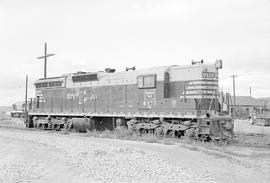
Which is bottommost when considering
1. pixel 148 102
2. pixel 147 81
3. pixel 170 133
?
pixel 170 133

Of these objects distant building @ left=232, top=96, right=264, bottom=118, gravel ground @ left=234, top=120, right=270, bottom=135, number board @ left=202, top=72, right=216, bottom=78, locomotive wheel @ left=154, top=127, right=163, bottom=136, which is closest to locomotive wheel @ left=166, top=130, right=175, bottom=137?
locomotive wheel @ left=154, top=127, right=163, bottom=136

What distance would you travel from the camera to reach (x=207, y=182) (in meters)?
6.87

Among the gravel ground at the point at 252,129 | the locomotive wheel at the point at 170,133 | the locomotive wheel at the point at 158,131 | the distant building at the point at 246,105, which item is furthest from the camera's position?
the distant building at the point at 246,105

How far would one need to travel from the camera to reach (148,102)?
17188 mm

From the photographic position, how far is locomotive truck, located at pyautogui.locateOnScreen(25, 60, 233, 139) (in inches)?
601

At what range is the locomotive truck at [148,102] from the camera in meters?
15.3

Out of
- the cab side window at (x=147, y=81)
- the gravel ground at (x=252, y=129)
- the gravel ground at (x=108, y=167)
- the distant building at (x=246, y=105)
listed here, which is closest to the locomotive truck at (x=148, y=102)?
the cab side window at (x=147, y=81)

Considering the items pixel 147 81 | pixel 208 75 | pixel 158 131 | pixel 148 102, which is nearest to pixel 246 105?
pixel 147 81

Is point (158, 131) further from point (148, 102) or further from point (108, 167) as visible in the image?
point (108, 167)

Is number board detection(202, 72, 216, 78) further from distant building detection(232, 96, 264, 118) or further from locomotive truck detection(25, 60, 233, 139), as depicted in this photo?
distant building detection(232, 96, 264, 118)

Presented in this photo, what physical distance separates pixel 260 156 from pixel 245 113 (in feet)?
181

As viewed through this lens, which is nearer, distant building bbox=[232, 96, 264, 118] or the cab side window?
the cab side window

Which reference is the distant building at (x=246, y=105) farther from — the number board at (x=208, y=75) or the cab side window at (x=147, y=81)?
the number board at (x=208, y=75)

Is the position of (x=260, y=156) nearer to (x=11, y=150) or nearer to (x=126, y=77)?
(x=11, y=150)
